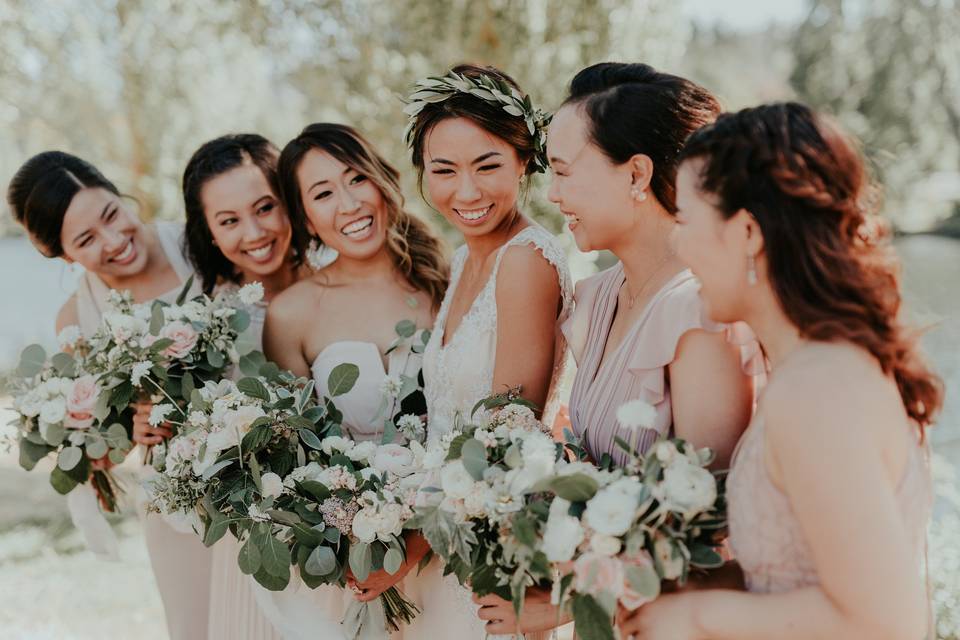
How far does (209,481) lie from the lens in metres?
2.69

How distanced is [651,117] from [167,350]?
6.48ft

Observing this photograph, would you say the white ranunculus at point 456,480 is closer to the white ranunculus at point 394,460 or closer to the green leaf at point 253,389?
the white ranunculus at point 394,460

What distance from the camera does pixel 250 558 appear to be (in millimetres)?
2486

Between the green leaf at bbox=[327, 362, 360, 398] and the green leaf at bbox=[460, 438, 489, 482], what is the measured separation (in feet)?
2.84

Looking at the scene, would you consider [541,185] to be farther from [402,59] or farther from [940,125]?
[940,125]

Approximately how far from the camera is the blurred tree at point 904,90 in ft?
48.2

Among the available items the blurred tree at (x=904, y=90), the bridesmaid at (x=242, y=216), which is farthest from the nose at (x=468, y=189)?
the blurred tree at (x=904, y=90)

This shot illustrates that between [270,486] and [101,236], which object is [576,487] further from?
[101,236]

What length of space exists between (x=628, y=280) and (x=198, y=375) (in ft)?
5.78

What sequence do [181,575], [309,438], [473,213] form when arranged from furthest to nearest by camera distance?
1. [181,575]
2. [473,213]
3. [309,438]

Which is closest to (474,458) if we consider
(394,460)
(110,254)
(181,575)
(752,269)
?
(394,460)

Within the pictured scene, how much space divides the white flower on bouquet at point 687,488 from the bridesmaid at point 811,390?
7 centimetres

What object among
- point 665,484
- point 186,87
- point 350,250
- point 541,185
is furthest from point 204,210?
point 186,87

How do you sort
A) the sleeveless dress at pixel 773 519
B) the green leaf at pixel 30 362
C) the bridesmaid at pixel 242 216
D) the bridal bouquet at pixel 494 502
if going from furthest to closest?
the bridesmaid at pixel 242 216 < the green leaf at pixel 30 362 < the bridal bouquet at pixel 494 502 < the sleeveless dress at pixel 773 519
